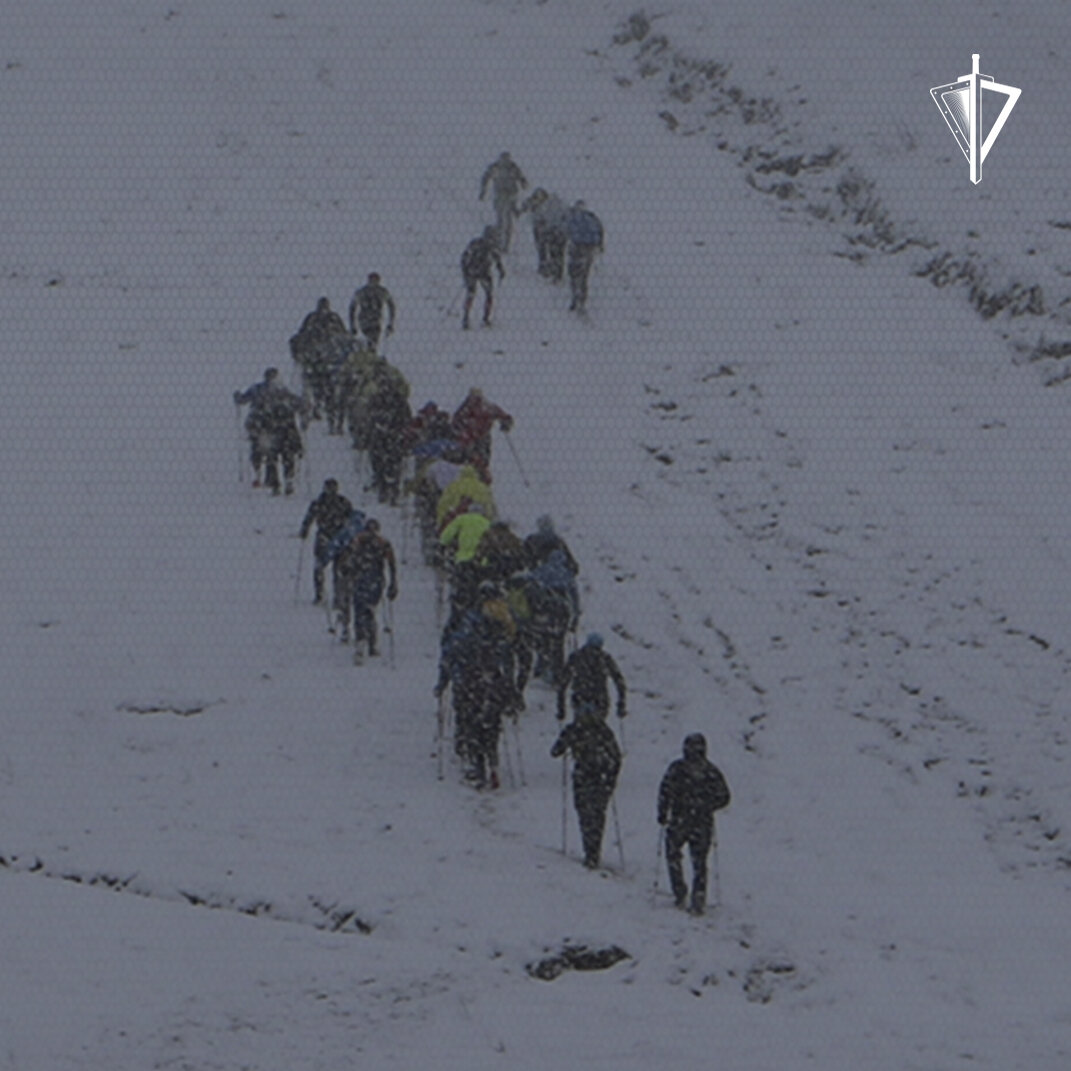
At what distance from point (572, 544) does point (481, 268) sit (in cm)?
717

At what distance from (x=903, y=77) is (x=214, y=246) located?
15790 millimetres

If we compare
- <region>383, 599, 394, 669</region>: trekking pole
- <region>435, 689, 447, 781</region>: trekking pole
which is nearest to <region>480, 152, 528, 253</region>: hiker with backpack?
<region>383, 599, 394, 669</region>: trekking pole

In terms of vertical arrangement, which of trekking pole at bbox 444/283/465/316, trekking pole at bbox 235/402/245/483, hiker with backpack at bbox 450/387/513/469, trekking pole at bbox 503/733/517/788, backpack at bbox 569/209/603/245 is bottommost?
trekking pole at bbox 503/733/517/788

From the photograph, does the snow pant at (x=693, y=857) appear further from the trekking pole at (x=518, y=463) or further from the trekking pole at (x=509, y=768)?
the trekking pole at (x=518, y=463)

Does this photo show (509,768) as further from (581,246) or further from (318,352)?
(581,246)

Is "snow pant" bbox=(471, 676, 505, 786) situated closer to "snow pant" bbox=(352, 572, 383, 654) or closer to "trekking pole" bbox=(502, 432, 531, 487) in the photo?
"snow pant" bbox=(352, 572, 383, 654)

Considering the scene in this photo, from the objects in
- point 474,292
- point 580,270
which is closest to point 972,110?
point 580,270

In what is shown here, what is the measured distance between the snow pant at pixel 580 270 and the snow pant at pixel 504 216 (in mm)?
2802

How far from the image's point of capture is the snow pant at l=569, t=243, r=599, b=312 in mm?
30219

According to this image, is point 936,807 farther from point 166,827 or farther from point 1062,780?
point 166,827

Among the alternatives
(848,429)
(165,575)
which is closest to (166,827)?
(165,575)

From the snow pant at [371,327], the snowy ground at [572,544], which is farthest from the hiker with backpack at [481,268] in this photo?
the snow pant at [371,327]

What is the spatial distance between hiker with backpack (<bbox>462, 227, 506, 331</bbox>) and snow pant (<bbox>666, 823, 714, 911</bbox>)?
14997 millimetres

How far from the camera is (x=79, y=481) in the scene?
84.0ft
